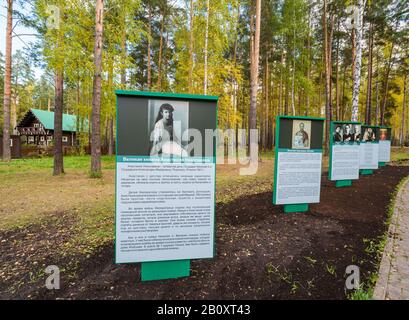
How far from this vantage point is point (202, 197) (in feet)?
8.21

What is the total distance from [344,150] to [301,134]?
10.6 ft

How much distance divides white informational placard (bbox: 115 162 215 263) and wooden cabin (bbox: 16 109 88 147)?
32.4 m

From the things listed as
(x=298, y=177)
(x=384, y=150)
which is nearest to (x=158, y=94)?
(x=298, y=177)

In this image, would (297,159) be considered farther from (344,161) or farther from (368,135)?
(368,135)

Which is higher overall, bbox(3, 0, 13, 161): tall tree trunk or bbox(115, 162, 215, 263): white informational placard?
bbox(3, 0, 13, 161): tall tree trunk

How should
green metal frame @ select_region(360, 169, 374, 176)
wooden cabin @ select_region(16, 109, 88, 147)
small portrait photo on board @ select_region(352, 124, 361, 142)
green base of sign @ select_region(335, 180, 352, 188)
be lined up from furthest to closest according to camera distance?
wooden cabin @ select_region(16, 109, 88, 147), green metal frame @ select_region(360, 169, 374, 176), green base of sign @ select_region(335, 180, 352, 188), small portrait photo on board @ select_region(352, 124, 361, 142)

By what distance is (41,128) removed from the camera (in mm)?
30906

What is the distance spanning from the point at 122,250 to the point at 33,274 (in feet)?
4.94

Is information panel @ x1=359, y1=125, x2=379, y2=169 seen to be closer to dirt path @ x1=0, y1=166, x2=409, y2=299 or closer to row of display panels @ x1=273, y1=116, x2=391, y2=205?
dirt path @ x1=0, y1=166, x2=409, y2=299

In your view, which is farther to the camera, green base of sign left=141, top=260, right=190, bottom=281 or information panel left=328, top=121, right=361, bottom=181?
information panel left=328, top=121, right=361, bottom=181

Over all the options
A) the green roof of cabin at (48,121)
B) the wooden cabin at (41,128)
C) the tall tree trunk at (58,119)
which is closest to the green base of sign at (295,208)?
the tall tree trunk at (58,119)

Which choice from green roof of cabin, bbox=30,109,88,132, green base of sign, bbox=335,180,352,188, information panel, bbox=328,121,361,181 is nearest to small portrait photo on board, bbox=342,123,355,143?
information panel, bbox=328,121,361,181

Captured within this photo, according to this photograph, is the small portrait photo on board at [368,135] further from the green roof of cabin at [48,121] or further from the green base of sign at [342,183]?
the green roof of cabin at [48,121]

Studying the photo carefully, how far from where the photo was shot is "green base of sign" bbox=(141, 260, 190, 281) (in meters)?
2.52
